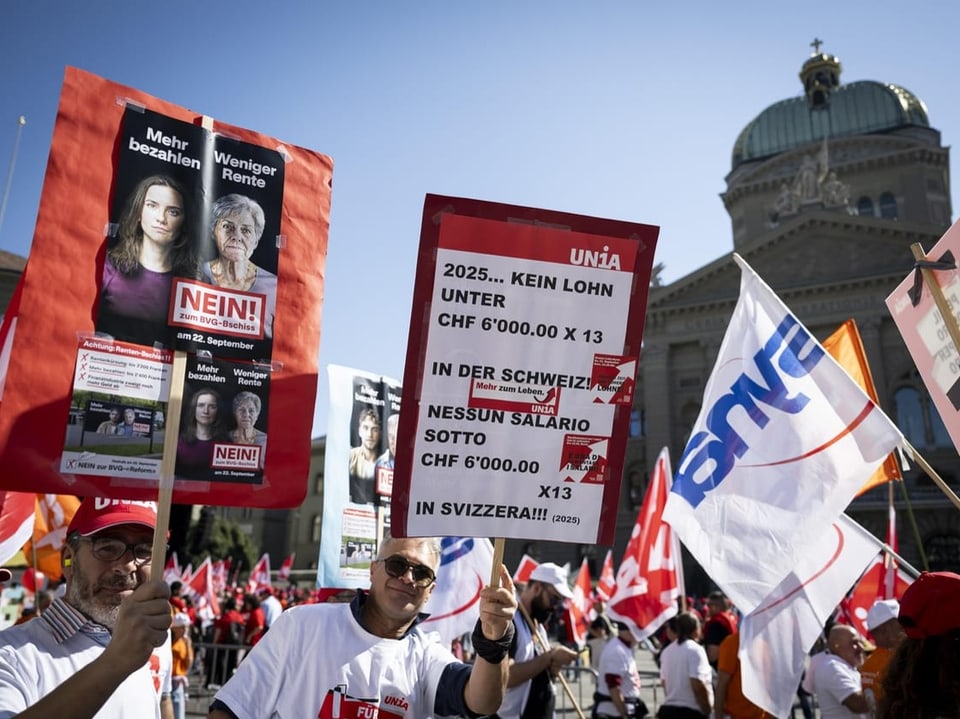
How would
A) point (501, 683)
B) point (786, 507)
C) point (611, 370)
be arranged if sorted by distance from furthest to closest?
point (786, 507) → point (611, 370) → point (501, 683)

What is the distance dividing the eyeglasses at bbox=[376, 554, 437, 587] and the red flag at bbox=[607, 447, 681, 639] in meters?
6.67

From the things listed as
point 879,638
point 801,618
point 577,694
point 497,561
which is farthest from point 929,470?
point 577,694

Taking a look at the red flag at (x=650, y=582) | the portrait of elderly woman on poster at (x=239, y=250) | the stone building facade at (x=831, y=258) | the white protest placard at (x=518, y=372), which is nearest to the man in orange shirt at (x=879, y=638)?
the red flag at (x=650, y=582)

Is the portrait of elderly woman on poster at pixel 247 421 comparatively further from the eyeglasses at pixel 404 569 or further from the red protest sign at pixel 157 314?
the eyeglasses at pixel 404 569

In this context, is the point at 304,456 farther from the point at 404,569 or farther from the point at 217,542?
the point at 217,542

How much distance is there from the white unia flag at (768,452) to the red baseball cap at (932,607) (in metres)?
2.22

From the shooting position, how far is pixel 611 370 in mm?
2783

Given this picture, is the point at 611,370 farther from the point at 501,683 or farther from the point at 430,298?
the point at 501,683

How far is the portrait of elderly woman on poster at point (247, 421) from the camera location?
8.69 ft

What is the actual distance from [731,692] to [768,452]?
119 inches

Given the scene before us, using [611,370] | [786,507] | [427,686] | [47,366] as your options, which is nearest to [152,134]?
[47,366]

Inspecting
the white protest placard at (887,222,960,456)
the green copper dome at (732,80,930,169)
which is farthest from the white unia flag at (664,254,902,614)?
the green copper dome at (732,80,930,169)

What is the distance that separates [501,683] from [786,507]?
2759 millimetres

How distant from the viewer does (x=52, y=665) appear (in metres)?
2.29
